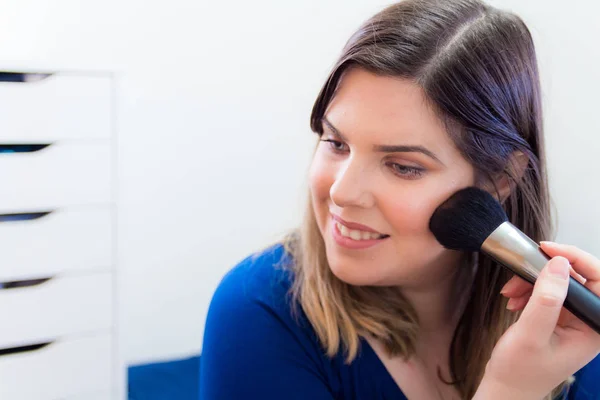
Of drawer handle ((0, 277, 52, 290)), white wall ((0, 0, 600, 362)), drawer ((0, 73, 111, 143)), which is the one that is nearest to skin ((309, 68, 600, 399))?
drawer ((0, 73, 111, 143))

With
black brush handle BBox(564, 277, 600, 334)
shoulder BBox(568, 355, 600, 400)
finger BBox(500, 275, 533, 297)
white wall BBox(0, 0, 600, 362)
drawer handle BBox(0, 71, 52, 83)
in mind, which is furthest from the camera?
white wall BBox(0, 0, 600, 362)

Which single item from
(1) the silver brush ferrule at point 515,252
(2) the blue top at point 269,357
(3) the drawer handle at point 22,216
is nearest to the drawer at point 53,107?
(3) the drawer handle at point 22,216

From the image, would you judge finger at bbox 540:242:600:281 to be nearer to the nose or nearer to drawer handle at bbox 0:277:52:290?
the nose

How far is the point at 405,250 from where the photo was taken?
65 cm

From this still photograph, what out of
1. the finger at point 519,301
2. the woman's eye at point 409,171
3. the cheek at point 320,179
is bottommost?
the finger at point 519,301

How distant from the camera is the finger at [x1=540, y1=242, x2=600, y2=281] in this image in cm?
59

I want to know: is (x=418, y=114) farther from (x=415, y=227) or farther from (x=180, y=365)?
(x=180, y=365)

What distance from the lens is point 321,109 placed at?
0.68m

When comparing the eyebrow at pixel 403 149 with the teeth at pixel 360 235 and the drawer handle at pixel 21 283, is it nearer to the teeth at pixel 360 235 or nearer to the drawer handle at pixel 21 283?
the teeth at pixel 360 235

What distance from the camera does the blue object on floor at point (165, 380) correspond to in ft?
4.43

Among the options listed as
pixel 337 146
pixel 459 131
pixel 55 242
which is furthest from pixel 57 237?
pixel 459 131

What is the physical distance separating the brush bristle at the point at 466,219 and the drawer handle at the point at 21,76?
695 millimetres

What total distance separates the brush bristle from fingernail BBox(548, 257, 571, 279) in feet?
0.22

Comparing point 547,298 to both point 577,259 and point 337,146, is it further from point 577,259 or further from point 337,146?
point 337,146
